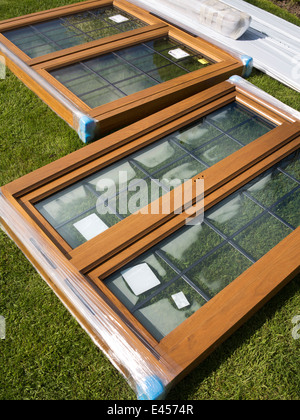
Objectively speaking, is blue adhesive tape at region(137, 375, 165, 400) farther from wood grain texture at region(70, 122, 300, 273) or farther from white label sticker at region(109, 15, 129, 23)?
white label sticker at region(109, 15, 129, 23)

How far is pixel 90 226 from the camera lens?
9.54ft

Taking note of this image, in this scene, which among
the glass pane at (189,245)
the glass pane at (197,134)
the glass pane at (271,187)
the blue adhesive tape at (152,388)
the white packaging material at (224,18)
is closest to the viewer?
the blue adhesive tape at (152,388)

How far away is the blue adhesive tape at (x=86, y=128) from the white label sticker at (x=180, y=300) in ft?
6.55

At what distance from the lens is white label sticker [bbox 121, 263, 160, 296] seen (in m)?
2.58

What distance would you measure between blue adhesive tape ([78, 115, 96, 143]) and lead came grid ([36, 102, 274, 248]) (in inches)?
26.3

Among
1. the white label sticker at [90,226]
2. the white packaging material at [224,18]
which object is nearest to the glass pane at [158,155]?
the white label sticker at [90,226]

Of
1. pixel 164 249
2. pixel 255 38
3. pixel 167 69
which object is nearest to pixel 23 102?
pixel 167 69

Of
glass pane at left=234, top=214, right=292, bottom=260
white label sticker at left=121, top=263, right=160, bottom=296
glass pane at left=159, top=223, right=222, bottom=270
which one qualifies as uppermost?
glass pane at left=234, top=214, right=292, bottom=260

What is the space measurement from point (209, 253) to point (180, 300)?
0.44 m

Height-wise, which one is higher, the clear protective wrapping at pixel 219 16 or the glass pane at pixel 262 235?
the clear protective wrapping at pixel 219 16

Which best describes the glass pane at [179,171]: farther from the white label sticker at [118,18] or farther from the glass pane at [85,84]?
the white label sticker at [118,18]

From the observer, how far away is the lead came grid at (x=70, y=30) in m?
4.87

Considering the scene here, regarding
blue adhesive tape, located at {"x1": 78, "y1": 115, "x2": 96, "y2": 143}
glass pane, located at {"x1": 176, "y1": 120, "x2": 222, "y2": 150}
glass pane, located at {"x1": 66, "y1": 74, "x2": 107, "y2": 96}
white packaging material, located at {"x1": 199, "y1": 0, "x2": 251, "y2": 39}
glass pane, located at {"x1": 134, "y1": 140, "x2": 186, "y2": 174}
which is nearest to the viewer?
glass pane, located at {"x1": 134, "y1": 140, "x2": 186, "y2": 174}

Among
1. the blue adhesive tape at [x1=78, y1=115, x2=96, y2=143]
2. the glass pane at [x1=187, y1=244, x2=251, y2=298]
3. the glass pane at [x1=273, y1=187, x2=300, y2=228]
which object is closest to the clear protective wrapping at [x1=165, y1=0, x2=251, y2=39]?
the blue adhesive tape at [x1=78, y1=115, x2=96, y2=143]
